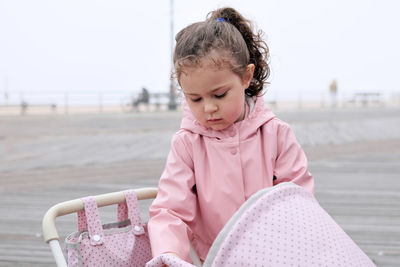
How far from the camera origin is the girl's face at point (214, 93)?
62.6 inches

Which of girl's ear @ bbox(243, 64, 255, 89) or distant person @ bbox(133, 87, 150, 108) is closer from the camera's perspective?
girl's ear @ bbox(243, 64, 255, 89)

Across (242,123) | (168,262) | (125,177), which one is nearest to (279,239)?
(168,262)

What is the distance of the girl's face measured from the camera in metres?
1.59

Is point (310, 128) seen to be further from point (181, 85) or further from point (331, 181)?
point (181, 85)

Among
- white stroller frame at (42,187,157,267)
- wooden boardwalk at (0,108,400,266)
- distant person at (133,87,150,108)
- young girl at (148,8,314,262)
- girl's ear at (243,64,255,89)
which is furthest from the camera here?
distant person at (133,87,150,108)

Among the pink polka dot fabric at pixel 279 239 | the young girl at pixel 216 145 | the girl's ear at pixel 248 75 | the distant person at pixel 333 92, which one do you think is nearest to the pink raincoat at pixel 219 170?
the young girl at pixel 216 145

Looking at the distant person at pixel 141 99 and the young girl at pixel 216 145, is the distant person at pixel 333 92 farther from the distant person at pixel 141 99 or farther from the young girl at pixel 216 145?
the young girl at pixel 216 145

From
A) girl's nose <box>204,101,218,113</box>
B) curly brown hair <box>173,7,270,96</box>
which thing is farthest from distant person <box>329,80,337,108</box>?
girl's nose <box>204,101,218,113</box>

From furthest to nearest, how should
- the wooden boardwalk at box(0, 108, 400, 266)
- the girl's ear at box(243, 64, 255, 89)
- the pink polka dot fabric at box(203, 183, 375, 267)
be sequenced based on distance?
the wooden boardwalk at box(0, 108, 400, 266)
the girl's ear at box(243, 64, 255, 89)
the pink polka dot fabric at box(203, 183, 375, 267)

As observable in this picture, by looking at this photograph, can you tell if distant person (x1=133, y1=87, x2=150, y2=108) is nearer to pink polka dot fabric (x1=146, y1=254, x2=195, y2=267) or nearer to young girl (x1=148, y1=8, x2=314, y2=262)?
young girl (x1=148, y1=8, x2=314, y2=262)

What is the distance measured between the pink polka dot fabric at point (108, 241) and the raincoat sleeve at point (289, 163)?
17.1 inches

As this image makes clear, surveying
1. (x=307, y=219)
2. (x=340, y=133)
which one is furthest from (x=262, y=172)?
(x=340, y=133)

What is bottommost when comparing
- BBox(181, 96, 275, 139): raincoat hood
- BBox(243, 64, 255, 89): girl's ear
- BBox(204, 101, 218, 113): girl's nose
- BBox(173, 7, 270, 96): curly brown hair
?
BBox(181, 96, 275, 139): raincoat hood

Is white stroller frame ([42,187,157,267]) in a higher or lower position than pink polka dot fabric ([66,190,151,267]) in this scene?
higher
